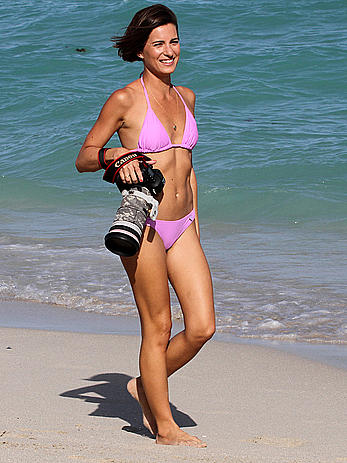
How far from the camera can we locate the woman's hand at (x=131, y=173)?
10.1 feet

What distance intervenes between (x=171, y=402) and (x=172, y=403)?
17 millimetres

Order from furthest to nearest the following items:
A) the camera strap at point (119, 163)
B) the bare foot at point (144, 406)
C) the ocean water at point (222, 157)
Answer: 1. the ocean water at point (222, 157)
2. the bare foot at point (144, 406)
3. the camera strap at point (119, 163)

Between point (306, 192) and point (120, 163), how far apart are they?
7979 millimetres

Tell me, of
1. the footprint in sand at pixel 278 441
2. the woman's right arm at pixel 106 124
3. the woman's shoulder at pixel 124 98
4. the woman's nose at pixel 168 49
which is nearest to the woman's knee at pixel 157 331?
the footprint in sand at pixel 278 441

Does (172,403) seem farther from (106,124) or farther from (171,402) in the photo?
(106,124)

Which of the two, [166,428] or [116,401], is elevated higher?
[166,428]

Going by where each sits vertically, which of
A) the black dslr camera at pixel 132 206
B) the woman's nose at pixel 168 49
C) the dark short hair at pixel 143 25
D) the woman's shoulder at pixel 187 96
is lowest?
the black dslr camera at pixel 132 206

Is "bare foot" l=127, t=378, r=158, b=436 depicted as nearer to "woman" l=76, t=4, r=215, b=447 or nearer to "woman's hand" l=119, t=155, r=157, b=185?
"woman" l=76, t=4, r=215, b=447

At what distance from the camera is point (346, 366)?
4.63 metres

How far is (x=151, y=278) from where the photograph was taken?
3273 mm

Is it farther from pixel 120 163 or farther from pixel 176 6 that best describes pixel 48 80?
pixel 120 163

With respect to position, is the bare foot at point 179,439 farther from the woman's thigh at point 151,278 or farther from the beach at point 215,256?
the woman's thigh at point 151,278

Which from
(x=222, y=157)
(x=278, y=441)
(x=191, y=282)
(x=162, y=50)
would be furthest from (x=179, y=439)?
(x=222, y=157)

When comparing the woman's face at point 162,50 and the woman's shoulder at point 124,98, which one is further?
the woman's face at point 162,50
